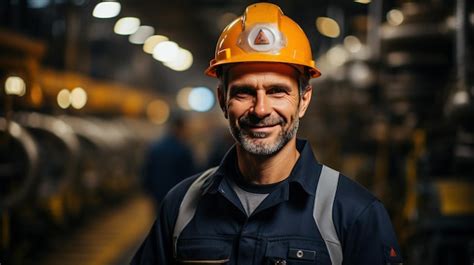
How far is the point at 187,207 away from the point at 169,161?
4795 mm

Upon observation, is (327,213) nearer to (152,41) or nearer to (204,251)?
(204,251)

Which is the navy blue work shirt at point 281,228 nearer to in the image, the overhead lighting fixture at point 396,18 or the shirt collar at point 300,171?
the shirt collar at point 300,171

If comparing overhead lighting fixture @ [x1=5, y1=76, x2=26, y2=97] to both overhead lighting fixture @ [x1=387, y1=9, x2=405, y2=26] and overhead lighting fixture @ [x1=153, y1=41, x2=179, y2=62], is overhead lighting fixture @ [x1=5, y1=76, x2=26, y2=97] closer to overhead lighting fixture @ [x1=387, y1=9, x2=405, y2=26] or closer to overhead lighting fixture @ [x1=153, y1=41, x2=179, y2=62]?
overhead lighting fixture @ [x1=387, y1=9, x2=405, y2=26]

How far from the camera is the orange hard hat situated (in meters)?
2.57

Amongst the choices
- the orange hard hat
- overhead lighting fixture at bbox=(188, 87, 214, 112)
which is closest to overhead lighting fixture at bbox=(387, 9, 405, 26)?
the orange hard hat

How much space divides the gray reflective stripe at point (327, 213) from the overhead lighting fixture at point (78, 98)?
8493 mm

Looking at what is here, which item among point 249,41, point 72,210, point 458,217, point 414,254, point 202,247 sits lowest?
point 72,210

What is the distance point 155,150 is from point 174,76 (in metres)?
21.0

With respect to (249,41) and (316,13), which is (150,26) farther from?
(249,41)

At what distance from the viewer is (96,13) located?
4.48 m

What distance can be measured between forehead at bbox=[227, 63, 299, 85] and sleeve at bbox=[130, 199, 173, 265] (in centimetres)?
59

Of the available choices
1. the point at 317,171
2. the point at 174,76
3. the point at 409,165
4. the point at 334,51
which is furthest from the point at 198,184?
the point at 174,76

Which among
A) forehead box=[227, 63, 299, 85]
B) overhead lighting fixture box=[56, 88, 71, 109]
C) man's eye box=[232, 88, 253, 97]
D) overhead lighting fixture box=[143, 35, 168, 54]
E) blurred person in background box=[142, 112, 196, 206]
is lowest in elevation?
blurred person in background box=[142, 112, 196, 206]

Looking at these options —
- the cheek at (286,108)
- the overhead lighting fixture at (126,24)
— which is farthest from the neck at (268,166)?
the overhead lighting fixture at (126,24)
